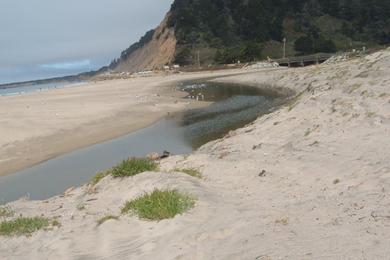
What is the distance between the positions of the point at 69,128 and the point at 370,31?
139 m

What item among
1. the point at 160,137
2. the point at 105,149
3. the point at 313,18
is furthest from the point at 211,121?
the point at 313,18

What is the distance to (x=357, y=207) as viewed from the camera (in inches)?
335

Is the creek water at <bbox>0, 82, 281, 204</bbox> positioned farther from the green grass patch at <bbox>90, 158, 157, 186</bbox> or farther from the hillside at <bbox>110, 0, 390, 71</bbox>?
the hillside at <bbox>110, 0, 390, 71</bbox>

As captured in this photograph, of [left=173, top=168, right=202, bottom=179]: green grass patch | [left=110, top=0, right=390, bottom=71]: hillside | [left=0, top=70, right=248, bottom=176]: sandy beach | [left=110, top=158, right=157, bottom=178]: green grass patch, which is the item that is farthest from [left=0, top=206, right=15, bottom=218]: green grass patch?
[left=110, top=0, right=390, bottom=71]: hillside

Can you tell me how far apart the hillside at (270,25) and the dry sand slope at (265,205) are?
126 metres

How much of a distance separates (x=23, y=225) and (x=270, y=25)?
478 ft

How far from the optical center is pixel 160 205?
10.3 m

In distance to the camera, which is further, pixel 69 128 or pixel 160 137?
pixel 69 128

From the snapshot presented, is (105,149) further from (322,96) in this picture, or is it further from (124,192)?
(124,192)

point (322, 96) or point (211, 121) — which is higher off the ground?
point (322, 96)

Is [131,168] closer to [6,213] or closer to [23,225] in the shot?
[6,213]

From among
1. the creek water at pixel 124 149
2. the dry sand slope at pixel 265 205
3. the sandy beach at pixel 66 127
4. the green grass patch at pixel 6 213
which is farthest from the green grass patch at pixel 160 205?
the sandy beach at pixel 66 127

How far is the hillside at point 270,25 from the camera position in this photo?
147 metres

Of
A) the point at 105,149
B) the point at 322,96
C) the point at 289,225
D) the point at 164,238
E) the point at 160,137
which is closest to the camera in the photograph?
the point at 289,225
